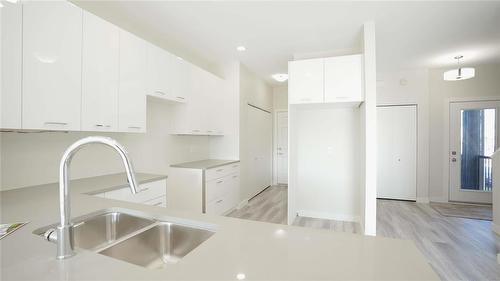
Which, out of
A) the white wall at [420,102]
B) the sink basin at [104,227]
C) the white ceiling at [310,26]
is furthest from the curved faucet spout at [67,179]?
the white wall at [420,102]

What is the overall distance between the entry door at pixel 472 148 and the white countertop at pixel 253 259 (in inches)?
199

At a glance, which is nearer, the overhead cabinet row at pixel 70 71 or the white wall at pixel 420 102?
the overhead cabinet row at pixel 70 71

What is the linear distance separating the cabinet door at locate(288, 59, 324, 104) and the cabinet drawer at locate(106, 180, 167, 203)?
78.5 inches

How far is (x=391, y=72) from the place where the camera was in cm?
465

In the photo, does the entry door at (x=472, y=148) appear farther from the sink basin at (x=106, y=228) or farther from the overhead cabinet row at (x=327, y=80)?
the sink basin at (x=106, y=228)

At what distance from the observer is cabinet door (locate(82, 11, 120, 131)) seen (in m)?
1.84

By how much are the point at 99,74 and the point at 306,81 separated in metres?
2.36

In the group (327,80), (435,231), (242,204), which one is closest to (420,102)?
(435,231)

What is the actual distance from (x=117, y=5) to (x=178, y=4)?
637 millimetres

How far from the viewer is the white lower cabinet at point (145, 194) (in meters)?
1.94

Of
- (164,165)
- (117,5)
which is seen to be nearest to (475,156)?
(164,165)

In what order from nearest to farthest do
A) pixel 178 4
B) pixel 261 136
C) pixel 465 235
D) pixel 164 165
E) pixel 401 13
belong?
pixel 178 4, pixel 401 13, pixel 465 235, pixel 164 165, pixel 261 136

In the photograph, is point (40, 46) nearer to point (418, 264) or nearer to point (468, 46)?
point (418, 264)

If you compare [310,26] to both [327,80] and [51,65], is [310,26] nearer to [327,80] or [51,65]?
[327,80]
